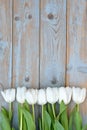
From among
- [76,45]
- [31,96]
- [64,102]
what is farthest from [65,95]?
[76,45]

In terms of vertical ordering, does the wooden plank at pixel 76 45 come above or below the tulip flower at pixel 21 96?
above

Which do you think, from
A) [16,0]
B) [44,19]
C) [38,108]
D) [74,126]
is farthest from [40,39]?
[74,126]

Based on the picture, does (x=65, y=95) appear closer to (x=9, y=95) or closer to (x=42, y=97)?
(x=42, y=97)

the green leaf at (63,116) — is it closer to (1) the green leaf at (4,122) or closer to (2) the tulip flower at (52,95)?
(2) the tulip flower at (52,95)

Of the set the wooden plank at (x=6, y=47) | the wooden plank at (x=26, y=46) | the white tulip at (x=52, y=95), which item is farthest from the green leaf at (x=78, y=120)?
the wooden plank at (x=6, y=47)

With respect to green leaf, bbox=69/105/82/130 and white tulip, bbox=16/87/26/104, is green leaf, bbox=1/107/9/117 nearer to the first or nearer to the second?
white tulip, bbox=16/87/26/104

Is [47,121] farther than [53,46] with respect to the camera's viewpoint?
No

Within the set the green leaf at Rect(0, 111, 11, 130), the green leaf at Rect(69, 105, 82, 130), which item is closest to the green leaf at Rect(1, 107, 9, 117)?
the green leaf at Rect(0, 111, 11, 130)
